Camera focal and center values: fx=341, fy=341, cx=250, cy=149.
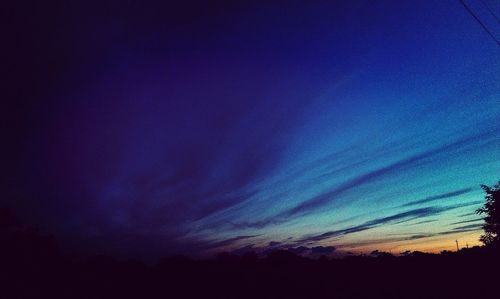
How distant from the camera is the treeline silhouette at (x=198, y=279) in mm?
29156

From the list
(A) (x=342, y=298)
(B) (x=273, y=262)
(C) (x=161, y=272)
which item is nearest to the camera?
(A) (x=342, y=298)

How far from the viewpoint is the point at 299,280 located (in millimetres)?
42906

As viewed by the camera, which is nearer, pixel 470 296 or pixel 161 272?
pixel 470 296

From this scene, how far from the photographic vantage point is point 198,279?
121 ft

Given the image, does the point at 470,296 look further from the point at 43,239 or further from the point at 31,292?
the point at 43,239

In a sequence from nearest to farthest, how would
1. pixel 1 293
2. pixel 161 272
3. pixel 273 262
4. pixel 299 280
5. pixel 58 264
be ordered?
pixel 1 293 → pixel 58 264 → pixel 161 272 → pixel 299 280 → pixel 273 262

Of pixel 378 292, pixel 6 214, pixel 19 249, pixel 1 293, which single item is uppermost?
pixel 6 214

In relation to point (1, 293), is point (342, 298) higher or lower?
lower

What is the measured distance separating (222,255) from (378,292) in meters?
34.9

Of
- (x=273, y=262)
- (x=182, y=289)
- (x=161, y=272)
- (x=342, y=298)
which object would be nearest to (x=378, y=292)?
(x=342, y=298)

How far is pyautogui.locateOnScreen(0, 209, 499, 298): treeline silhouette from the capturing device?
29.2m

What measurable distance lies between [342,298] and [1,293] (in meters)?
27.9

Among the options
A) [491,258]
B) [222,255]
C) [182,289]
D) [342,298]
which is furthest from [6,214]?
[491,258]

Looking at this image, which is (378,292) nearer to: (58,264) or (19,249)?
(58,264)
